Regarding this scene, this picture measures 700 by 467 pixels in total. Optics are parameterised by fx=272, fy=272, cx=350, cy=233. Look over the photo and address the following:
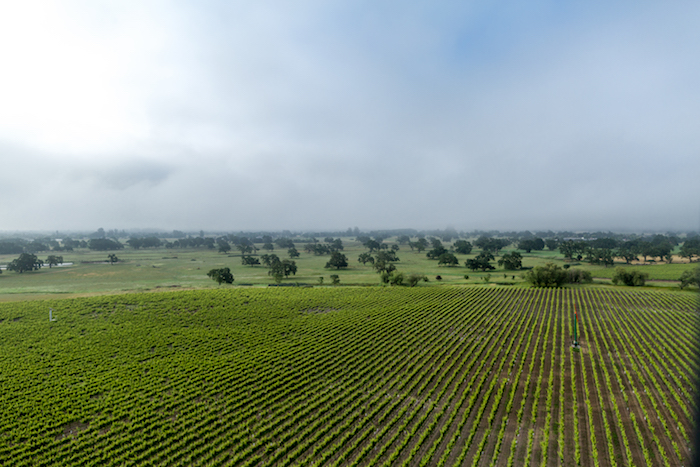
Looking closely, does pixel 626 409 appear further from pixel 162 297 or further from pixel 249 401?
pixel 162 297

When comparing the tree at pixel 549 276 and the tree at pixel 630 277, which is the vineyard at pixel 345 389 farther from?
the tree at pixel 630 277

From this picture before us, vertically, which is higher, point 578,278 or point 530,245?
point 530,245

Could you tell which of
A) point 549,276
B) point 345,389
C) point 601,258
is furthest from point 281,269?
point 601,258

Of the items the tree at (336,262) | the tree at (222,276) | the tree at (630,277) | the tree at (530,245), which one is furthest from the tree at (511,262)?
the tree at (222,276)

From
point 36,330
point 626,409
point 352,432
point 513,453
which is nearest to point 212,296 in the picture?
point 36,330

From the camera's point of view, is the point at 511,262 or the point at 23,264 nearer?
the point at 23,264

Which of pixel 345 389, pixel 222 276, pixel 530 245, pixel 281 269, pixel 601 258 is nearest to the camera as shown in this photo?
pixel 345 389

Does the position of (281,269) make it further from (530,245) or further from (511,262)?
(530,245)
